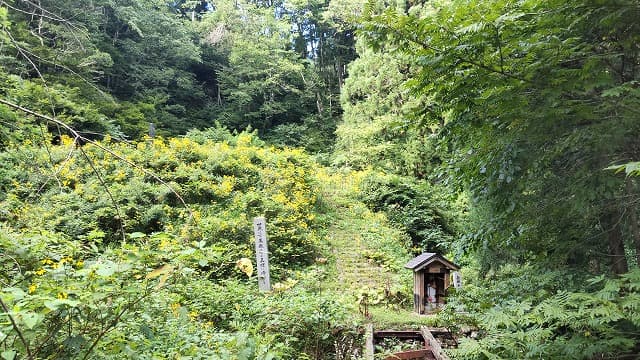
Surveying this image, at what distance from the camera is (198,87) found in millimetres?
21359

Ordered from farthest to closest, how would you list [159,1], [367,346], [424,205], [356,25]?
[159,1]
[424,205]
[367,346]
[356,25]

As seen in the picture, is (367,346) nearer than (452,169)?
No

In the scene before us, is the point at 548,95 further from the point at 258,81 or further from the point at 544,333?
the point at 258,81

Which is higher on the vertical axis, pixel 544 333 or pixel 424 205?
pixel 424 205

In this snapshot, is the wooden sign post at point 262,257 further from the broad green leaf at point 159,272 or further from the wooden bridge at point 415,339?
the broad green leaf at point 159,272

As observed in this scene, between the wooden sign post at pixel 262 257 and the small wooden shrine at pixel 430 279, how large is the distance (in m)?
2.33

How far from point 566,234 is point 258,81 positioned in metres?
19.3

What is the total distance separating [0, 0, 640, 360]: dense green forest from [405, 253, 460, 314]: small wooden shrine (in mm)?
281

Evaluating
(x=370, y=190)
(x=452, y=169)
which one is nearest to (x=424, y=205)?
(x=370, y=190)

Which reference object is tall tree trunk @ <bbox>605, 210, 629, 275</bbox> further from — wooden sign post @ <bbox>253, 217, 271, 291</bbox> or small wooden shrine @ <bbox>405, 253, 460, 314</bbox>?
wooden sign post @ <bbox>253, 217, 271, 291</bbox>

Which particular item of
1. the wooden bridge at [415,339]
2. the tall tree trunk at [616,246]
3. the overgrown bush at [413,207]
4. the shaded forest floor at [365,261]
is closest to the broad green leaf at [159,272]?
the wooden bridge at [415,339]

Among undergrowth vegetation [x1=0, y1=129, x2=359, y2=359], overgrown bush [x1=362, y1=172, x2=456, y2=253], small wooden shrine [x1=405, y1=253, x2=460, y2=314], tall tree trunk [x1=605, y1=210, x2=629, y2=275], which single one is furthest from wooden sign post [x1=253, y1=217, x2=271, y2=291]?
overgrown bush [x1=362, y1=172, x2=456, y2=253]

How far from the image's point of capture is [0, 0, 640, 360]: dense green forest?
5.58ft

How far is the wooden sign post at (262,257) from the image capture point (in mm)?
5574
